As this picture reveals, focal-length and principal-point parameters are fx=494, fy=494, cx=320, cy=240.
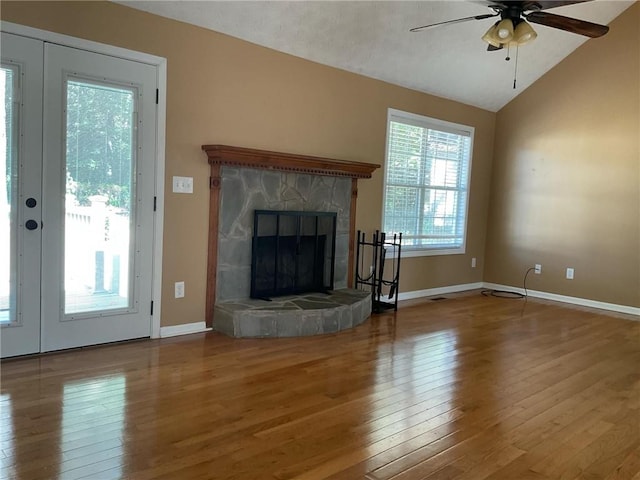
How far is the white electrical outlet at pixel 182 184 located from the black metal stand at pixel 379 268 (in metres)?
1.99

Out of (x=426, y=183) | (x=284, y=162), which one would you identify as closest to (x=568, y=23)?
(x=284, y=162)

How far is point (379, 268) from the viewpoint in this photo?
209 inches

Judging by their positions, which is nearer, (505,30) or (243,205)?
(505,30)

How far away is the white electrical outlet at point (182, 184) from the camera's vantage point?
3.81 meters

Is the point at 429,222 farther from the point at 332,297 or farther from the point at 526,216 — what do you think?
the point at 332,297

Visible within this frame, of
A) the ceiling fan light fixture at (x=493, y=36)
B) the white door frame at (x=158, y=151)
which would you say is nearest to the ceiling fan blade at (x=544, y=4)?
the ceiling fan light fixture at (x=493, y=36)

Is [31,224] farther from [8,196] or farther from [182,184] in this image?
[182,184]

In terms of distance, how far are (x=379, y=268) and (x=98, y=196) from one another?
2.92 m

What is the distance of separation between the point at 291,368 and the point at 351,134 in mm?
2681

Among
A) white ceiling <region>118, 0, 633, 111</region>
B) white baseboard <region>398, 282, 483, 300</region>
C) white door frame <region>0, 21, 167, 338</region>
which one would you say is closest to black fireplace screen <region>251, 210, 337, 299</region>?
white door frame <region>0, 21, 167, 338</region>

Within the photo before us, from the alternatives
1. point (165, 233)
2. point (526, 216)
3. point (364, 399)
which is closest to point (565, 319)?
point (526, 216)

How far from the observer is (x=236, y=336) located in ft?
12.8

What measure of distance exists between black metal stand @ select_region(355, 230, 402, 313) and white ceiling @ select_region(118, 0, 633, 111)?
1751mm

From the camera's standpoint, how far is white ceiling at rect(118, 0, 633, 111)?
12.7 feet
